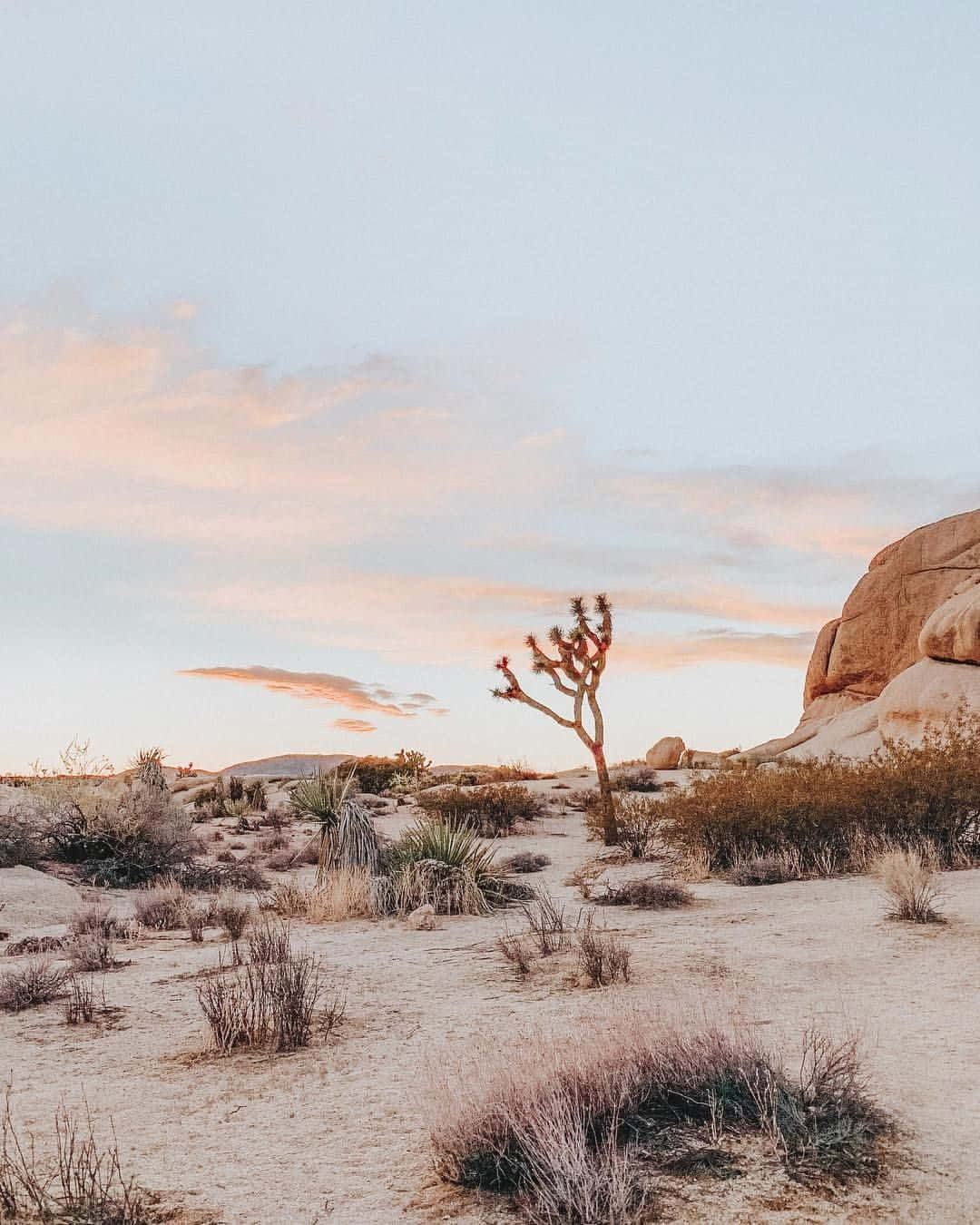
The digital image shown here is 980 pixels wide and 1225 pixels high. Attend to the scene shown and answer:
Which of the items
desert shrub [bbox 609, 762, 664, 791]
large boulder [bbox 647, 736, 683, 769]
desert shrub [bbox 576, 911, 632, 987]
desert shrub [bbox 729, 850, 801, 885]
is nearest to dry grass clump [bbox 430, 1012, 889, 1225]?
desert shrub [bbox 576, 911, 632, 987]

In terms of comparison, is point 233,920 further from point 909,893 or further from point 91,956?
point 909,893

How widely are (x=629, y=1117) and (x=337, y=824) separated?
9.57 m

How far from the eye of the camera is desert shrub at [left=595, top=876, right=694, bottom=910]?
11.7m

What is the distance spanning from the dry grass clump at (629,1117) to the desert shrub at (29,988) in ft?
15.4

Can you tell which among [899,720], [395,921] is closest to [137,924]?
[395,921]

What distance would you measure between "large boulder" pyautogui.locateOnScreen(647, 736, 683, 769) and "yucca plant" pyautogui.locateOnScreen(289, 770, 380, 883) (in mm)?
35154

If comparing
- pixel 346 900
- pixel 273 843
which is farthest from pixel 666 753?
pixel 346 900

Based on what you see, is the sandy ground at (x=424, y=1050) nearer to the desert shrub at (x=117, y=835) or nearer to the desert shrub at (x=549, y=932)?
the desert shrub at (x=549, y=932)

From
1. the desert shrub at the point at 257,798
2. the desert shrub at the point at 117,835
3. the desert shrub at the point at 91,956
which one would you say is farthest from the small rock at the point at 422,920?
the desert shrub at the point at 257,798

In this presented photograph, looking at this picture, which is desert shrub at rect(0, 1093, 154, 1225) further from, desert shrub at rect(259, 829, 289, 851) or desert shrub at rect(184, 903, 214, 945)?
desert shrub at rect(259, 829, 289, 851)

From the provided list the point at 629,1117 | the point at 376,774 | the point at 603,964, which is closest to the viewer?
the point at 629,1117

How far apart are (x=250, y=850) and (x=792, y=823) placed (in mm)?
11905

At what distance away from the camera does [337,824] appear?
531 inches

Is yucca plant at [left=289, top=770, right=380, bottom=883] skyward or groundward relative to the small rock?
skyward
